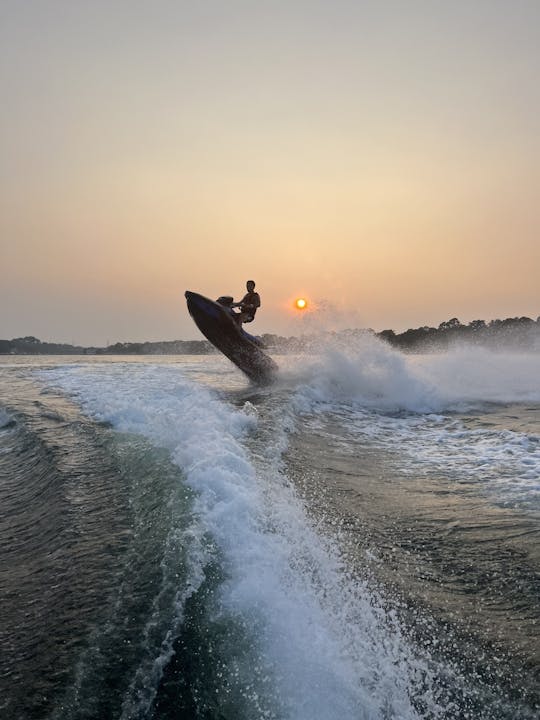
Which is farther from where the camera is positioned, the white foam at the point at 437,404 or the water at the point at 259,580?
the white foam at the point at 437,404

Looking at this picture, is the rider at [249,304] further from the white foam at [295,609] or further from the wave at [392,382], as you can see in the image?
the white foam at [295,609]

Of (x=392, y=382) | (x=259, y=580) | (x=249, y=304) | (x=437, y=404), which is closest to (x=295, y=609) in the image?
(x=259, y=580)

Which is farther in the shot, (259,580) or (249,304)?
(249,304)

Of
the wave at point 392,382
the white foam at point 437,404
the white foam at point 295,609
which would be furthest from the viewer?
the wave at point 392,382

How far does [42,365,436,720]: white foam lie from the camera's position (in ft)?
7.50

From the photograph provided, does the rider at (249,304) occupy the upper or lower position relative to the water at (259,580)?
upper

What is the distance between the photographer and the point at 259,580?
3.07 metres

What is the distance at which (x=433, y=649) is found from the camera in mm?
2699

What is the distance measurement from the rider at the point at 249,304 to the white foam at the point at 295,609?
39.9ft

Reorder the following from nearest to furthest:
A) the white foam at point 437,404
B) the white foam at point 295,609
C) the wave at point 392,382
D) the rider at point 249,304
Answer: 1. the white foam at point 295,609
2. the white foam at point 437,404
3. the wave at point 392,382
4. the rider at point 249,304

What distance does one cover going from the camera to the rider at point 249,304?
1709 cm

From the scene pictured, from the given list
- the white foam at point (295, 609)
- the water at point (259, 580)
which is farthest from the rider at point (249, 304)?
the white foam at point (295, 609)

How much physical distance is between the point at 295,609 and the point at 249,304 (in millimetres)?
14883

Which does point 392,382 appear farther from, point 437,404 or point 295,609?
point 295,609
